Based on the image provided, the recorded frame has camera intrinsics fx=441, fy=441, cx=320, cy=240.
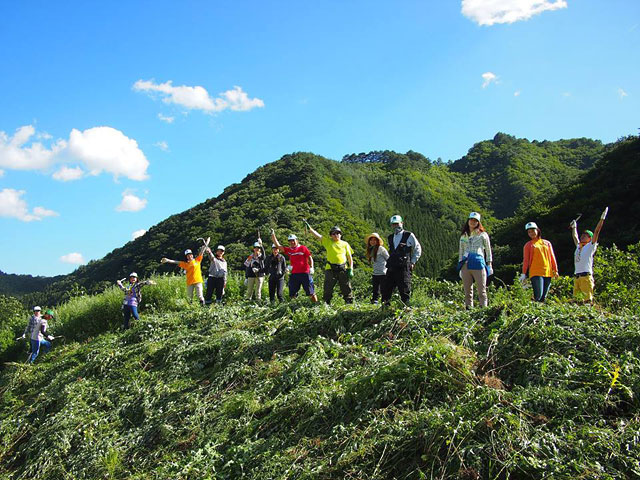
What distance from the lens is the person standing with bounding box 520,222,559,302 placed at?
261 inches

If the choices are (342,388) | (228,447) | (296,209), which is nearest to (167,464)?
(228,447)

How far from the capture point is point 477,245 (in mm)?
6164

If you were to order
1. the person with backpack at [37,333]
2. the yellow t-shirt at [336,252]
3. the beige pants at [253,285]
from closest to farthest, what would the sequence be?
the yellow t-shirt at [336,252] < the beige pants at [253,285] < the person with backpack at [37,333]

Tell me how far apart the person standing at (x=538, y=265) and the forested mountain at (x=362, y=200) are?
79.1ft

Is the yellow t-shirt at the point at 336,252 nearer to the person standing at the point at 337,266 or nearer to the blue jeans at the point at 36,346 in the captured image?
the person standing at the point at 337,266

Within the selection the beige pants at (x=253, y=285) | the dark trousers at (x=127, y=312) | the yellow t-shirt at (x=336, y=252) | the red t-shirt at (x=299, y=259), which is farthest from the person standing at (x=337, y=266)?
the dark trousers at (x=127, y=312)

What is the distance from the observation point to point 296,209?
53.7 m

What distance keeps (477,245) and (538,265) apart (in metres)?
1.22

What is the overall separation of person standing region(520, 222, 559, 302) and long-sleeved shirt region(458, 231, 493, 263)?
89cm

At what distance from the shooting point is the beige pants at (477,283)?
19.9ft

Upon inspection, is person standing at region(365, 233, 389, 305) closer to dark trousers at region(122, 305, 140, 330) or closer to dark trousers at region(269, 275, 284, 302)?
dark trousers at region(269, 275, 284, 302)

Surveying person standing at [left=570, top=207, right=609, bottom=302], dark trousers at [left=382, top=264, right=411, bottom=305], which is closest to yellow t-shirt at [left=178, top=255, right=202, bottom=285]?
dark trousers at [left=382, top=264, right=411, bottom=305]

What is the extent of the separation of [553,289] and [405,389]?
239 inches

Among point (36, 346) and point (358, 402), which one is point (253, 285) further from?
point (358, 402)
